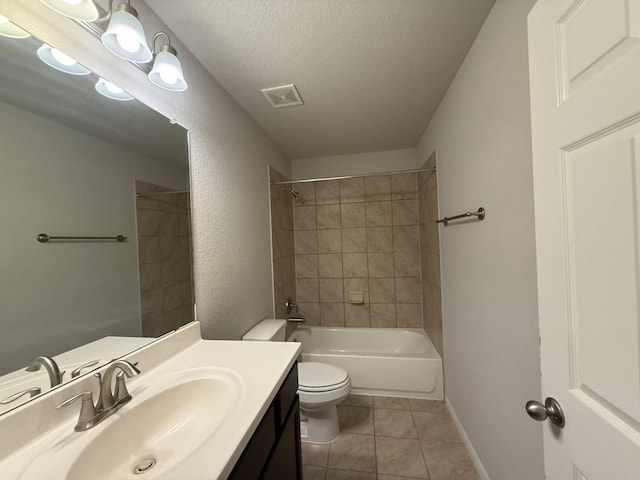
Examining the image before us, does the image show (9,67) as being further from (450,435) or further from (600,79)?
(450,435)

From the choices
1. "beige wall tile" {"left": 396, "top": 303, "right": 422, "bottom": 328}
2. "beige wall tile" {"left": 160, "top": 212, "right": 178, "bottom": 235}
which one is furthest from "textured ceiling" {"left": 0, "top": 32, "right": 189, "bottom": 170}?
"beige wall tile" {"left": 396, "top": 303, "right": 422, "bottom": 328}

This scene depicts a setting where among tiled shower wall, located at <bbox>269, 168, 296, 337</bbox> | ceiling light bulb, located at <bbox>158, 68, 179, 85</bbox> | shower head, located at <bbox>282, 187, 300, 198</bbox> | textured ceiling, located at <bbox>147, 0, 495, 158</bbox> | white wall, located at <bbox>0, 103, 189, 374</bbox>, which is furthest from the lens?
shower head, located at <bbox>282, 187, 300, 198</bbox>

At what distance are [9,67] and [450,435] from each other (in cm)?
272

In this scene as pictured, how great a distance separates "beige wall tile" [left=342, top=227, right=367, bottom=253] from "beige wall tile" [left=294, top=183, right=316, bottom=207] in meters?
0.54

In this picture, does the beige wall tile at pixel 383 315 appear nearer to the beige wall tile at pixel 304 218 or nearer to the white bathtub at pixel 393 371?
the white bathtub at pixel 393 371

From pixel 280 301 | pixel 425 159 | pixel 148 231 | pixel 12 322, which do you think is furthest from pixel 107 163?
pixel 425 159

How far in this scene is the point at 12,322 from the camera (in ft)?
2.04

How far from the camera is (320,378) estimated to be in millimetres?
1730

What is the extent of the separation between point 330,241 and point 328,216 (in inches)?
11.9

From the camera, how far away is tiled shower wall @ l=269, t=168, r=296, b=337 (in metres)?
2.35

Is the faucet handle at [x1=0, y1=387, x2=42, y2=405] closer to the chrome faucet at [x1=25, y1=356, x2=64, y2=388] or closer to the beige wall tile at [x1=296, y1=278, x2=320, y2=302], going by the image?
the chrome faucet at [x1=25, y1=356, x2=64, y2=388]

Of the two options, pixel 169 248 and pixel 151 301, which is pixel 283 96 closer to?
pixel 169 248

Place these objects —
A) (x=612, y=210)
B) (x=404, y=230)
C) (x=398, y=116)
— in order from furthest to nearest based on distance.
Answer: (x=404, y=230)
(x=398, y=116)
(x=612, y=210)

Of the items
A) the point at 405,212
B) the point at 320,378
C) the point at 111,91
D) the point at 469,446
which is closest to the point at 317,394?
the point at 320,378
